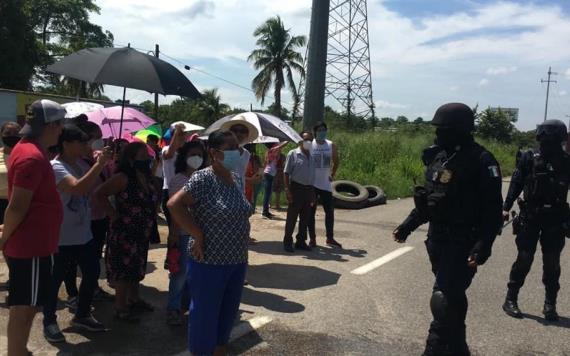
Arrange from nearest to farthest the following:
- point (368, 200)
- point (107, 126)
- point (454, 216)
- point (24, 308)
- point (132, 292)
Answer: point (24, 308) → point (454, 216) → point (132, 292) → point (107, 126) → point (368, 200)

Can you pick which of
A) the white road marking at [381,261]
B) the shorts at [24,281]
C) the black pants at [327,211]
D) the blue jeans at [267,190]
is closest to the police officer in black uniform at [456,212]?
the shorts at [24,281]

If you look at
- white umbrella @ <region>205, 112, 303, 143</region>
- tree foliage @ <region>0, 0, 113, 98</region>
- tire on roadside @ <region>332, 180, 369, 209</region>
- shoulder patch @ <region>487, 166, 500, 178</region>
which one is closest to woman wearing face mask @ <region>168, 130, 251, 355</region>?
shoulder patch @ <region>487, 166, 500, 178</region>

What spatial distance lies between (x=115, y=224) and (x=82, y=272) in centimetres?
50

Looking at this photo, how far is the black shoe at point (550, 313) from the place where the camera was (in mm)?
5281

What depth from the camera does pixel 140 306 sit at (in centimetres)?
503

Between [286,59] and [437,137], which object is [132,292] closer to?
[437,137]

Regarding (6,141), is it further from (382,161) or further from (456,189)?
(382,161)

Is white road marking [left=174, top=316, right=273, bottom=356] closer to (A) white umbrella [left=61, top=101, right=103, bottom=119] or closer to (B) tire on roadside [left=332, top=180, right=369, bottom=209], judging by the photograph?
(A) white umbrella [left=61, top=101, right=103, bottom=119]

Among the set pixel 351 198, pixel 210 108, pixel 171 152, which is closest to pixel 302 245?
pixel 171 152

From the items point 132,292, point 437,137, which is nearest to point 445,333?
point 437,137

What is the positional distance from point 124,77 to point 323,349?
3.22m

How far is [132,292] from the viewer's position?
16.4ft

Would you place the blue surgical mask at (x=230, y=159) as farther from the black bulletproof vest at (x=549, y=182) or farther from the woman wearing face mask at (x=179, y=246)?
the black bulletproof vest at (x=549, y=182)

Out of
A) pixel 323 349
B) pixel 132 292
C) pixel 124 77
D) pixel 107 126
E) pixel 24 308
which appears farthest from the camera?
pixel 107 126
